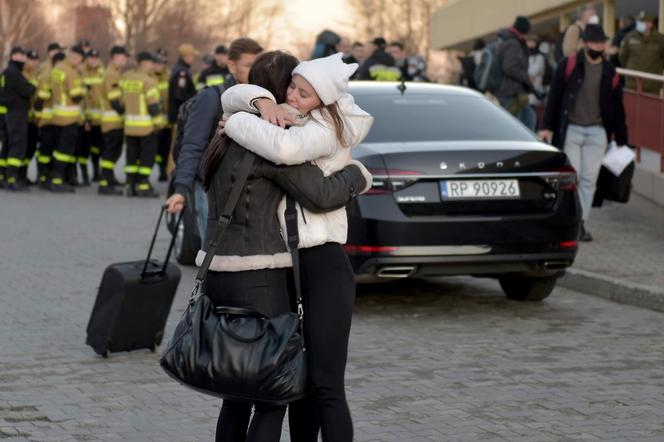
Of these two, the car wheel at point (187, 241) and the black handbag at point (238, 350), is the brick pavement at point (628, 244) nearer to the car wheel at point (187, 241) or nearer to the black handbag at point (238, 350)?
the car wheel at point (187, 241)

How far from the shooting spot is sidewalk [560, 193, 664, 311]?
10703 millimetres

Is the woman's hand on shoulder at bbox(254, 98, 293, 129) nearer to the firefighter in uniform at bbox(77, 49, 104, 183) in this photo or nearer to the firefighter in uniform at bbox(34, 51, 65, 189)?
the firefighter in uniform at bbox(34, 51, 65, 189)

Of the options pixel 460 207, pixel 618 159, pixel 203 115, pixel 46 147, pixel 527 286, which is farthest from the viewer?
pixel 46 147

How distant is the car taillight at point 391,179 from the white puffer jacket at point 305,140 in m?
4.07

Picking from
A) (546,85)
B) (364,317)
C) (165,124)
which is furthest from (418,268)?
(546,85)

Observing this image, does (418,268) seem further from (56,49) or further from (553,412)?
(56,49)

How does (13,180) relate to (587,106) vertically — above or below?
below

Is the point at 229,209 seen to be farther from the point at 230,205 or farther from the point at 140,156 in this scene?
the point at 140,156

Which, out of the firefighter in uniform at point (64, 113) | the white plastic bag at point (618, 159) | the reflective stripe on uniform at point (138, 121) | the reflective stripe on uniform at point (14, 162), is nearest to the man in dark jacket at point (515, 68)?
the white plastic bag at point (618, 159)

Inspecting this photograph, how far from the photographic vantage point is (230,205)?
4.96 m

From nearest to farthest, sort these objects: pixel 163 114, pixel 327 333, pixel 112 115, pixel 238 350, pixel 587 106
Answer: pixel 238 350 → pixel 327 333 → pixel 587 106 → pixel 112 115 → pixel 163 114

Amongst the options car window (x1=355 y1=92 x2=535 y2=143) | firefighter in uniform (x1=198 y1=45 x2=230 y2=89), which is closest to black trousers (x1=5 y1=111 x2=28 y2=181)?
firefighter in uniform (x1=198 y1=45 x2=230 y2=89)

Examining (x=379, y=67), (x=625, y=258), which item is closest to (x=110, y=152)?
(x=379, y=67)

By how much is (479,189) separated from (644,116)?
8.32m
